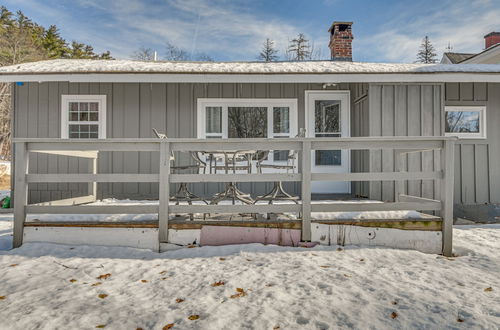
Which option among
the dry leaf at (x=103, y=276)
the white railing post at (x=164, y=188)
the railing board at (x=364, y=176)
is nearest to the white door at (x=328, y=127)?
the railing board at (x=364, y=176)

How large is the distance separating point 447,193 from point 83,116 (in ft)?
20.6

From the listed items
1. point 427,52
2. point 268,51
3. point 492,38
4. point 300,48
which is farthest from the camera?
point 427,52

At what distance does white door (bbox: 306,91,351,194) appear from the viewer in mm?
6273

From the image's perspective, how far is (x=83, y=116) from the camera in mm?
5996

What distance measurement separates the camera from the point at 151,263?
2.78 m

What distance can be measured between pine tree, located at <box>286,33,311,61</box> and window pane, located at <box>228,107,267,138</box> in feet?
62.4

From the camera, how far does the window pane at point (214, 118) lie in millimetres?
6190

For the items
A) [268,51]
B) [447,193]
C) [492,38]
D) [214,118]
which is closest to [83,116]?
[214,118]

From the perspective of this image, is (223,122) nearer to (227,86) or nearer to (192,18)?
(227,86)

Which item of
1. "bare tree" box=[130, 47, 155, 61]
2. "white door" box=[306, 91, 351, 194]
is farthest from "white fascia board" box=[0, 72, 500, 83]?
"bare tree" box=[130, 47, 155, 61]

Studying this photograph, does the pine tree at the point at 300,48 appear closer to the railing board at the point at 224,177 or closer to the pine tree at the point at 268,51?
the pine tree at the point at 268,51

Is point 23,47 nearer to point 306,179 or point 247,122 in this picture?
point 247,122

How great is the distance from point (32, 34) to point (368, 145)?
27.5m

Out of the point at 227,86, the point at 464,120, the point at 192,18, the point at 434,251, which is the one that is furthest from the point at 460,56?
the point at 192,18
